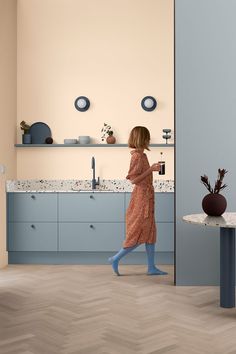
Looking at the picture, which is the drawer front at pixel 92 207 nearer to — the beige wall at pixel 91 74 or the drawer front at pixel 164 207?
the drawer front at pixel 164 207

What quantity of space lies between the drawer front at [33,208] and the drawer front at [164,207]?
1086 mm

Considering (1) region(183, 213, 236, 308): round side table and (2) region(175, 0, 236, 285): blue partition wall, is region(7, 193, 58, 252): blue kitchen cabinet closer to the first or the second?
(2) region(175, 0, 236, 285): blue partition wall

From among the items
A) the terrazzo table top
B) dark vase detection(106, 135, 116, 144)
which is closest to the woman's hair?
dark vase detection(106, 135, 116, 144)

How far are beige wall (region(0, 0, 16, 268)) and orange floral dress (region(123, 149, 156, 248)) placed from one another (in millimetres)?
1519

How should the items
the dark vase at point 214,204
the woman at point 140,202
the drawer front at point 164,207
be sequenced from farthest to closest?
the drawer front at point 164,207 < the woman at point 140,202 < the dark vase at point 214,204

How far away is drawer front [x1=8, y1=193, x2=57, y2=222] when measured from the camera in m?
5.93

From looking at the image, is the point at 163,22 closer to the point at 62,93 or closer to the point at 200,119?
the point at 62,93

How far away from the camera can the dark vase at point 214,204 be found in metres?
3.98

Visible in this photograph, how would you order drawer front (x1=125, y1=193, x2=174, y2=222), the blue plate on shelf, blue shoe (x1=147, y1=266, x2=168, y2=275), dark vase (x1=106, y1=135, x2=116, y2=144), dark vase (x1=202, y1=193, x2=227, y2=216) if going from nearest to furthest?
dark vase (x1=202, y1=193, x2=227, y2=216) < blue shoe (x1=147, y1=266, x2=168, y2=275) < drawer front (x1=125, y1=193, x2=174, y2=222) < dark vase (x1=106, y1=135, x2=116, y2=144) < the blue plate on shelf

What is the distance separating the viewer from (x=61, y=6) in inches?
255

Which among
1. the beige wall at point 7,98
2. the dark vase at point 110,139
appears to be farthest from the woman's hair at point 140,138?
the beige wall at point 7,98

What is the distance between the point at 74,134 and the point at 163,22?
1656mm

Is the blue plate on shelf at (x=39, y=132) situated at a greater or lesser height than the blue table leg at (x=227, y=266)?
greater

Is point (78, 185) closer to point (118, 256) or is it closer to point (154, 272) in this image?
point (118, 256)
